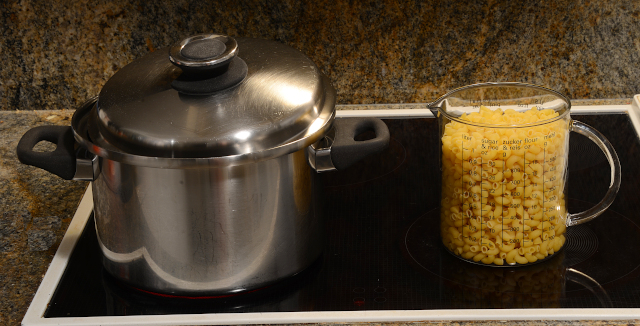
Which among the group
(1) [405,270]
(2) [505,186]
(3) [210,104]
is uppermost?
(3) [210,104]

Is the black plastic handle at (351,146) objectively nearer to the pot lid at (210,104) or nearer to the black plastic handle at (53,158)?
the pot lid at (210,104)

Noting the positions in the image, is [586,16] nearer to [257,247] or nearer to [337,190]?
[337,190]

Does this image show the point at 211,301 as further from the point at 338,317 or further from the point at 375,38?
the point at 375,38

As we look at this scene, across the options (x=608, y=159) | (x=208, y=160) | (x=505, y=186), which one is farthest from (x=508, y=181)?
(x=208, y=160)

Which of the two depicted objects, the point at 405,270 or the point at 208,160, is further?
the point at 405,270

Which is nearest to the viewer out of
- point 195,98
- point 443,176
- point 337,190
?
point 195,98

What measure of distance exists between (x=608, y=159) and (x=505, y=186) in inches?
5.1

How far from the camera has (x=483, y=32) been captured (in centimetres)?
102

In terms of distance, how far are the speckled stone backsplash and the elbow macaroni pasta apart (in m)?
0.34

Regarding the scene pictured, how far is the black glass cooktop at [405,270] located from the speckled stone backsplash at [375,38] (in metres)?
0.19

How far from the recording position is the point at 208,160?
22.8 inches

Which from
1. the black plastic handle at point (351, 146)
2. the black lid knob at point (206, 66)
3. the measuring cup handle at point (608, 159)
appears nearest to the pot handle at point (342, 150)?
the black plastic handle at point (351, 146)

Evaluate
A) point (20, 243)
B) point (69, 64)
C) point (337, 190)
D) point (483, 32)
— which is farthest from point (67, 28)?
point (483, 32)

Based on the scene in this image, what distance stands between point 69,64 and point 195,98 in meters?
0.53
